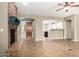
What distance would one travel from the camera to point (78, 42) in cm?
497

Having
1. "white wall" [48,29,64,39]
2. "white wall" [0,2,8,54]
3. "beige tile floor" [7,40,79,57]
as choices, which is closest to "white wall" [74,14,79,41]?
"beige tile floor" [7,40,79,57]

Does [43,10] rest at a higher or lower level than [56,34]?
higher

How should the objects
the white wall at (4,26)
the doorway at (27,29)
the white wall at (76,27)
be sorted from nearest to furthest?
the white wall at (4,26)
the doorway at (27,29)
the white wall at (76,27)

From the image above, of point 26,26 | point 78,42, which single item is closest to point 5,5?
point 26,26

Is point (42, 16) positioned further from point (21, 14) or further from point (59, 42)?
point (59, 42)

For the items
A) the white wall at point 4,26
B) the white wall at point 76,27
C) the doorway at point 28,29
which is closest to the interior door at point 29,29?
the doorway at point 28,29

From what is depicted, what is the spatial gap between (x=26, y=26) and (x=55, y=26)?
0.95m

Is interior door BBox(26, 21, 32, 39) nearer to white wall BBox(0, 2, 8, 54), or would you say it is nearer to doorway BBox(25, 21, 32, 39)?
doorway BBox(25, 21, 32, 39)

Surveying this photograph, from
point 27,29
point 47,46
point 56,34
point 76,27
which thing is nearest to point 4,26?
point 27,29

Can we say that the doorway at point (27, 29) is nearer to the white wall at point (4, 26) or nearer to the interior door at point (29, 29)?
the interior door at point (29, 29)

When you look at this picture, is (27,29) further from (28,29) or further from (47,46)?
(47,46)

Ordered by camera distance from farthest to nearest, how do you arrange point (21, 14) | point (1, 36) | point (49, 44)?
point (49, 44)
point (21, 14)
point (1, 36)

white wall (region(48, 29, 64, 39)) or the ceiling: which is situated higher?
the ceiling

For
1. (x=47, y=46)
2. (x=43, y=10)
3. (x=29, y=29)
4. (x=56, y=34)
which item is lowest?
(x=47, y=46)
